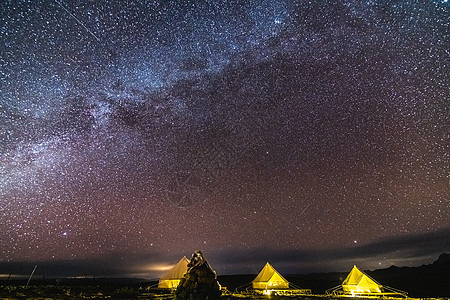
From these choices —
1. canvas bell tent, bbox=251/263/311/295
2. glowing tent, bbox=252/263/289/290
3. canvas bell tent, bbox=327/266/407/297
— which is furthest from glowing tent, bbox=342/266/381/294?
glowing tent, bbox=252/263/289/290

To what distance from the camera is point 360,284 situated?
38.9 meters

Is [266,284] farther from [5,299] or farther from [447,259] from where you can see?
[447,259]

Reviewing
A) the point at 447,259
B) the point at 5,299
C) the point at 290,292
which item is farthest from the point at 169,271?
the point at 447,259

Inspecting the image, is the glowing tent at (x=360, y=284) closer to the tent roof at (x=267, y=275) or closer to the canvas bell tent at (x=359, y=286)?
the canvas bell tent at (x=359, y=286)

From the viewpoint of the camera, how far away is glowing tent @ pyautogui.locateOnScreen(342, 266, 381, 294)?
38.4 m

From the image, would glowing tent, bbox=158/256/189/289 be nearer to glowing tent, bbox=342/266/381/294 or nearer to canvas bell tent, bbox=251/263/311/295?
canvas bell tent, bbox=251/263/311/295

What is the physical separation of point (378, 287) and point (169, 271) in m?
31.8

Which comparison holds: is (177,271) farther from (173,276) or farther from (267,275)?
(267,275)

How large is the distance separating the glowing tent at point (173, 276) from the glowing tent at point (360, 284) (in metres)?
25.0

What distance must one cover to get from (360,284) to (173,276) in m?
28.0

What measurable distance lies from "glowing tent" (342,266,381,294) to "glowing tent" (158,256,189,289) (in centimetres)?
2497

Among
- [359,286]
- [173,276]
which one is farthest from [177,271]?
[359,286]

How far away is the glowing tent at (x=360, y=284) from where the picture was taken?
3841 cm

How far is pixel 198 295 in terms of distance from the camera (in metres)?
18.0
